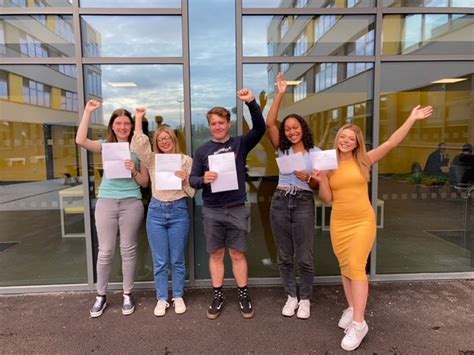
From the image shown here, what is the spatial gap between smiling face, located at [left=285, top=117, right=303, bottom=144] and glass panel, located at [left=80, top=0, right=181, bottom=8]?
1.83 metres

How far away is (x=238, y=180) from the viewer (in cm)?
326

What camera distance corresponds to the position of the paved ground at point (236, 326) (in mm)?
2922

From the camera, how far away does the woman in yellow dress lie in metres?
2.87

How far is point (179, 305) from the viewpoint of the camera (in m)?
3.49

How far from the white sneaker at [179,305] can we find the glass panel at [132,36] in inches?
99.7

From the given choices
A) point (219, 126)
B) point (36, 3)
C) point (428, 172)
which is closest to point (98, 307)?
point (219, 126)

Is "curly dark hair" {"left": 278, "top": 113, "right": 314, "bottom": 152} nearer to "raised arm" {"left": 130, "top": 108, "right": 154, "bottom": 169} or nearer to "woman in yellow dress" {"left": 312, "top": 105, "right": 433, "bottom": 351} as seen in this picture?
"woman in yellow dress" {"left": 312, "top": 105, "right": 433, "bottom": 351}

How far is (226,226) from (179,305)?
0.93m

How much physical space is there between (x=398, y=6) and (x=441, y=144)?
1.61 m

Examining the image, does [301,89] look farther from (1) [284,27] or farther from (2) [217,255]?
(2) [217,255]

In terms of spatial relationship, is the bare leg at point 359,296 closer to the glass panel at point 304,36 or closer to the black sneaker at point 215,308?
the black sneaker at point 215,308

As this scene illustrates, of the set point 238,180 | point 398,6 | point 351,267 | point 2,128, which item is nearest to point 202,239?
point 238,180

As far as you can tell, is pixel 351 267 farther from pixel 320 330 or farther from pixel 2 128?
pixel 2 128

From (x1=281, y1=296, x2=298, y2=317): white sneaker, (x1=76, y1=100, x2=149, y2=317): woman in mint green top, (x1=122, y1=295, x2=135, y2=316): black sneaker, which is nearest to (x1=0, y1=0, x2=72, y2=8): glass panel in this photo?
(x1=76, y1=100, x2=149, y2=317): woman in mint green top
